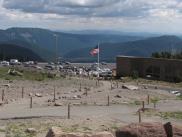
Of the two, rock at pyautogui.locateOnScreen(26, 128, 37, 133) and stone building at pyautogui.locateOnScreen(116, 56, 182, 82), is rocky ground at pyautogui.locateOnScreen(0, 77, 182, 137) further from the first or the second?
stone building at pyautogui.locateOnScreen(116, 56, 182, 82)

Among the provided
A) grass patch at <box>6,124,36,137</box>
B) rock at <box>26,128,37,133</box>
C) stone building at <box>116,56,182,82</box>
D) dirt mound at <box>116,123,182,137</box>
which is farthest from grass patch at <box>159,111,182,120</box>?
stone building at <box>116,56,182,82</box>

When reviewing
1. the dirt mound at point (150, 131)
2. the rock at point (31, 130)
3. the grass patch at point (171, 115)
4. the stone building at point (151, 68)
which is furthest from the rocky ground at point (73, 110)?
the stone building at point (151, 68)

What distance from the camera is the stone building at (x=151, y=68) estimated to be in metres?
97.9

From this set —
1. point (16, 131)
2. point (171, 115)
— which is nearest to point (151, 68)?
point (171, 115)

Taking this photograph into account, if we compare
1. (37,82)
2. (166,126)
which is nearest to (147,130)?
(166,126)

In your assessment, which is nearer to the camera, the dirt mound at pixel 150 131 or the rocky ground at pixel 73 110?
the dirt mound at pixel 150 131

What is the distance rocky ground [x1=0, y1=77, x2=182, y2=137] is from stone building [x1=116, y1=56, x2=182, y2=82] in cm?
3128

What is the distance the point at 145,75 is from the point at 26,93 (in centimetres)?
4779

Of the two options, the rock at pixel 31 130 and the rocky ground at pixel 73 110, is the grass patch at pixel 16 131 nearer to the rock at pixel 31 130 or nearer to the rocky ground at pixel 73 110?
the rocky ground at pixel 73 110

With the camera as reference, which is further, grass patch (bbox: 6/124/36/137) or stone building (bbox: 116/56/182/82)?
stone building (bbox: 116/56/182/82)

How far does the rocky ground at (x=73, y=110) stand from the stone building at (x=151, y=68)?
103 ft

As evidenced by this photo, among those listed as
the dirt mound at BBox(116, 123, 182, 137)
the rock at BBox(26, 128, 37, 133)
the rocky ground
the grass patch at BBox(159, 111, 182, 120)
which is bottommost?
the grass patch at BBox(159, 111, 182, 120)

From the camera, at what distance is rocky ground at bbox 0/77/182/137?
112 ft

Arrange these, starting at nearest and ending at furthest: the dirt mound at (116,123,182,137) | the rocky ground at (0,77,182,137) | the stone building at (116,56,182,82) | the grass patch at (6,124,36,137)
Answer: the dirt mound at (116,123,182,137) < the grass patch at (6,124,36,137) < the rocky ground at (0,77,182,137) < the stone building at (116,56,182,82)
